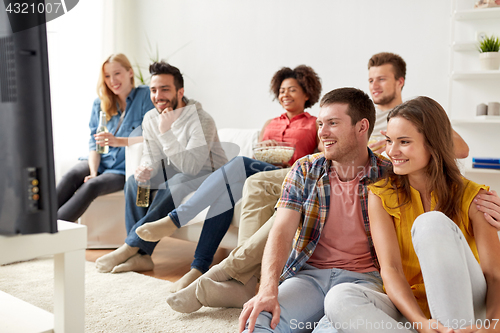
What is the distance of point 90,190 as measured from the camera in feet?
7.97

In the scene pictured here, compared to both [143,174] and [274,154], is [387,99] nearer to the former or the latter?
[274,154]

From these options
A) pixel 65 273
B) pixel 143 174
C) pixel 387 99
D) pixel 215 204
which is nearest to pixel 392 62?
pixel 387 99

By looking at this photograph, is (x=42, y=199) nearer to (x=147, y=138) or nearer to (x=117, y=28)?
(x=147, y=138)

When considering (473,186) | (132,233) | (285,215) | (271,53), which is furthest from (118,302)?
(271,53)

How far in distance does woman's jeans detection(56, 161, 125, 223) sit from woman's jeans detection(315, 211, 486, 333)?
181 cm

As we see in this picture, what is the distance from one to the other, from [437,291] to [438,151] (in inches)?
15.7

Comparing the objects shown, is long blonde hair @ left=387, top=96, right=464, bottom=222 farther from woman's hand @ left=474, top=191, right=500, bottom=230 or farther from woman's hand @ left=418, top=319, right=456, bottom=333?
woman's hand @ left=418, top=319, right=456, bottom=333

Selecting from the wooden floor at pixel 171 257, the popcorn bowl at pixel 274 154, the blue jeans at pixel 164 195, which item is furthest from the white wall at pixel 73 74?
the popcorn bowl at pixel 274 154

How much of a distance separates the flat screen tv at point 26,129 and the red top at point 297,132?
1707 mm

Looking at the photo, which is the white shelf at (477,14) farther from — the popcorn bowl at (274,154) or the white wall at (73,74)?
the white wall at (73,74)

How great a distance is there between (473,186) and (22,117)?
3.38 feet

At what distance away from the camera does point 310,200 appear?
49.1 inches

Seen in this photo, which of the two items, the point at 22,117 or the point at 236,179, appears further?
the point at 236,179

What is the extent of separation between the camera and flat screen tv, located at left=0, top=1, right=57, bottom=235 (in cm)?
55
